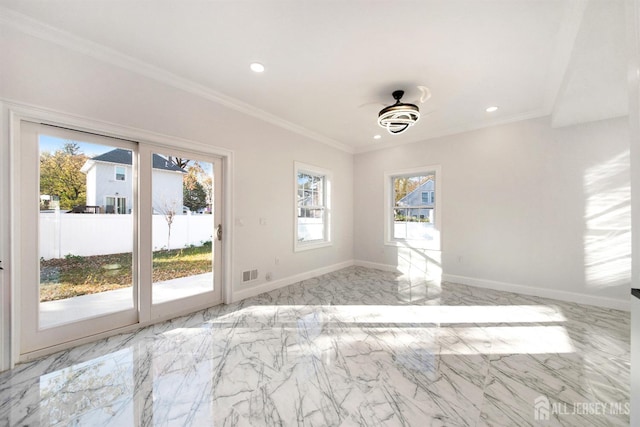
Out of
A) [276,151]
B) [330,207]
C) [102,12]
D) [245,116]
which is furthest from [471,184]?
[102,12]

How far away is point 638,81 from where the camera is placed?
42.6 inches

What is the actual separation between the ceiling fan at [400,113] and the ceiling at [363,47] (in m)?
0.16

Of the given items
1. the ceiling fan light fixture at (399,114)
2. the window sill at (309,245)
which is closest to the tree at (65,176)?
the window sill at (309,245)

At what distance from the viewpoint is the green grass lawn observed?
227cm

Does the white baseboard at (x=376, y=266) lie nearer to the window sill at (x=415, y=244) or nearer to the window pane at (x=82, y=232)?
the window sill at (x=415, y=244)

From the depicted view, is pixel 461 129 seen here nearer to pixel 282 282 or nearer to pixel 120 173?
pixel 282 282

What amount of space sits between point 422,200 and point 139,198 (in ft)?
15.5

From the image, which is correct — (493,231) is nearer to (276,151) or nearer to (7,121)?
(276,151)

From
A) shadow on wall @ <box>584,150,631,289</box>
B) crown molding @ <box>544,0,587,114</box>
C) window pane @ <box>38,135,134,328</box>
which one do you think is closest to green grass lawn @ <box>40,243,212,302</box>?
window pane @ <box>38,135,134,328</box>

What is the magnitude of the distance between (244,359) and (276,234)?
88.3 inches

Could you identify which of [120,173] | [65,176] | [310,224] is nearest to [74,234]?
[65,176]

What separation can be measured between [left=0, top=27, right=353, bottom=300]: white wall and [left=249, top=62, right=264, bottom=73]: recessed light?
910 mm

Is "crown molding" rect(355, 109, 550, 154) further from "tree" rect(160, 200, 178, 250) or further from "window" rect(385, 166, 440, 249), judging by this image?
"tree" rect(160, 200, 178, 250)

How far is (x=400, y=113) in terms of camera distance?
3062 mm
